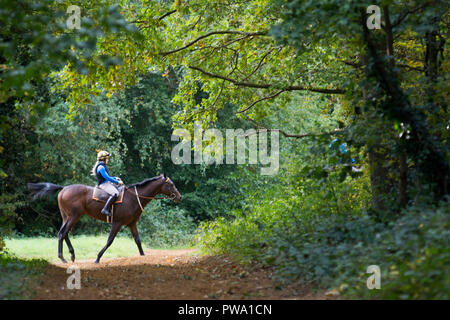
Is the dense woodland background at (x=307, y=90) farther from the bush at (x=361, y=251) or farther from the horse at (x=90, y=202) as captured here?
the horse at (x=90, y=202)

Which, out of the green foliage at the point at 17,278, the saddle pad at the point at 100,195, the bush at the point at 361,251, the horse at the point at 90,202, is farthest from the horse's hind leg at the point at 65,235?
the bush at the point at 361,251

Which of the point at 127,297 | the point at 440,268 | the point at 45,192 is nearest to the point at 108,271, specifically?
the point at 127,297

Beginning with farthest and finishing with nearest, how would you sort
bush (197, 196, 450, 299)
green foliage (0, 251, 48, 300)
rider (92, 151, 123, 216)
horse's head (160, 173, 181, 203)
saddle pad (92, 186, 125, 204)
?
horse's head (160, 173, 181, 203)
saddle pad (92, 186, 125, 204)
rider (92, 151, 123, 216)
green foliage (0, 251, 48, 300)
bush (197, 196, 450, 299)

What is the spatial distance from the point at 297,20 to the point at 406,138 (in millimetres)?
2414

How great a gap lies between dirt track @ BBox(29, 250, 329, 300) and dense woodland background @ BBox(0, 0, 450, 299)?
0.39m

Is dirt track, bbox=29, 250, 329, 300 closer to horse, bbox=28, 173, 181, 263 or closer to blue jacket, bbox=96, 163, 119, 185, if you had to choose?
horse, bbox=28, 173, 181, 263

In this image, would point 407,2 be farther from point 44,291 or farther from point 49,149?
point 49,149

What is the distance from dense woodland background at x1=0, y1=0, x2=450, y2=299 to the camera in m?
6.36

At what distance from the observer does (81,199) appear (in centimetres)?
1284

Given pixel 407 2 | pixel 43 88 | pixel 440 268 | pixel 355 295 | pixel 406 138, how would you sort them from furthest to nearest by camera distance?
pixel 43 88 → pixel 407 2 → pixel 406 138 → pixel 355 295 → pixel 440 268

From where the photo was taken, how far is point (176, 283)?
805 centimetres

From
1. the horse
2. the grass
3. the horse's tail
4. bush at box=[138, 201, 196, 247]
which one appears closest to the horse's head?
the horse

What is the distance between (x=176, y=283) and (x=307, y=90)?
633 cm

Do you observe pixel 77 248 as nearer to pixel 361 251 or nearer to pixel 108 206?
pixel 108 206
